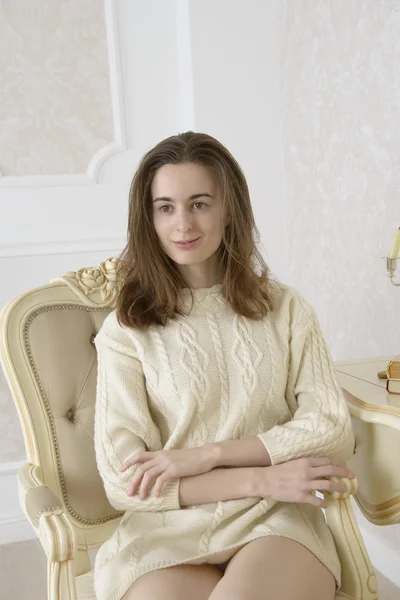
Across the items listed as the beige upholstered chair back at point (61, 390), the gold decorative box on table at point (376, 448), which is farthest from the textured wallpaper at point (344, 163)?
the beige upholstered chair back at point (61, 390)

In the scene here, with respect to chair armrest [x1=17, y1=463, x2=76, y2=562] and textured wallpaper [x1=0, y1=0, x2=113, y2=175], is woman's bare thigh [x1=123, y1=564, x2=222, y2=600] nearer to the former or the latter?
chair armrest [x1=17, y1=463, x2=76, y2=562]

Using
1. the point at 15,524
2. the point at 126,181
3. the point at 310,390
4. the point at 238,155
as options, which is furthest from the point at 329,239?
the point at 15,524

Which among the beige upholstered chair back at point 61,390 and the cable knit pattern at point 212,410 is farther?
the beige upholstered chair back at point 61,390

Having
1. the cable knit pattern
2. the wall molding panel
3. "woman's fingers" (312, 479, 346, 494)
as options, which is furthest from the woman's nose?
the wall molding panel

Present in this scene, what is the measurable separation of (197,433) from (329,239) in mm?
1374

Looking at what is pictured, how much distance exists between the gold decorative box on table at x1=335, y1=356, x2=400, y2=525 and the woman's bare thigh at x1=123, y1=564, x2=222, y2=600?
49 centimetres

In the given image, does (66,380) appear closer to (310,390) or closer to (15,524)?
(310,390)

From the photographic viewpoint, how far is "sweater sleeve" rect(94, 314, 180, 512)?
1496 millimetres

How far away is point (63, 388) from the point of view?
1.80 meters

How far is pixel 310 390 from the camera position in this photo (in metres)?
1.63

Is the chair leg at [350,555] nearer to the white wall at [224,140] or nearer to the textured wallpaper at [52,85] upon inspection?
the white wall at [224,140]

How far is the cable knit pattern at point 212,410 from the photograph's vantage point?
144cm

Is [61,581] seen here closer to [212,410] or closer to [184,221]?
[212,410]

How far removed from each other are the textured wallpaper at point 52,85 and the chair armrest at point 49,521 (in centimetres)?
176
